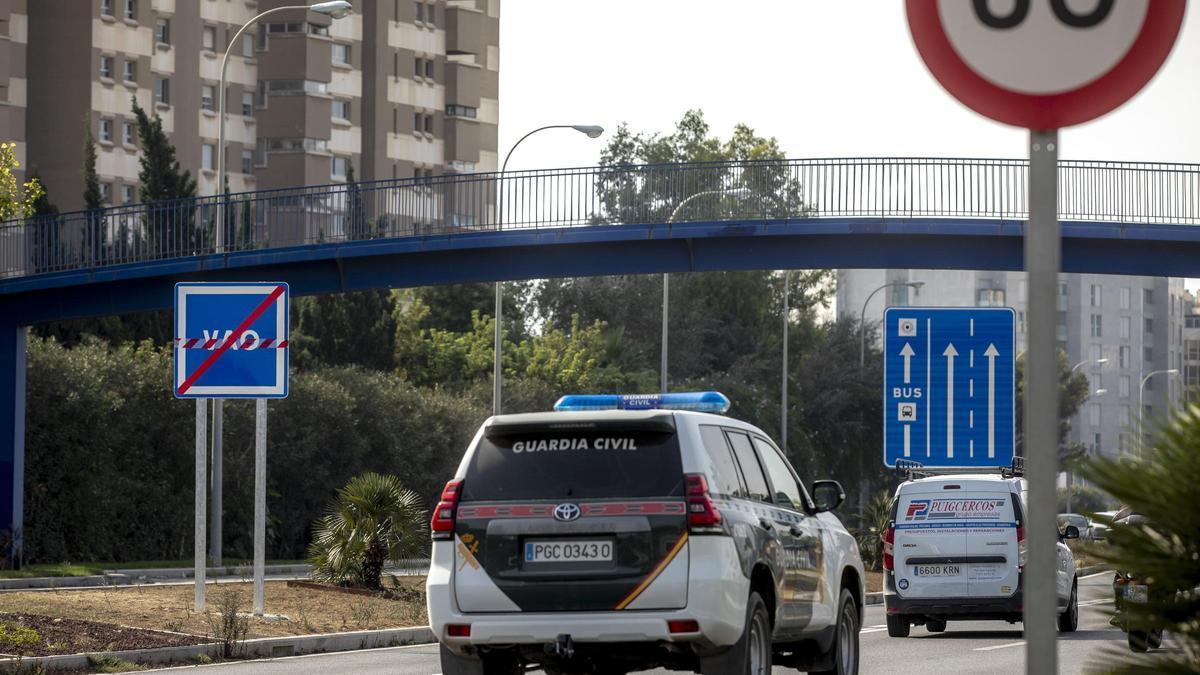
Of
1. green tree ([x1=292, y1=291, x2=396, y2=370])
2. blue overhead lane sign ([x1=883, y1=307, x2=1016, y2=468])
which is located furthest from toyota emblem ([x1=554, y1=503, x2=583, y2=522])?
green tree ([x1=292, y1=291, x2=396, y2=370])

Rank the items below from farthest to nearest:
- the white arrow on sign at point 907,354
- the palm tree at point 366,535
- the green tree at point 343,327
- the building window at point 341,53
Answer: the building window at point 341,53 < the green tree at point 343,327 < the white arrow on sign at point 907,354 < the palm tree at point 366,535

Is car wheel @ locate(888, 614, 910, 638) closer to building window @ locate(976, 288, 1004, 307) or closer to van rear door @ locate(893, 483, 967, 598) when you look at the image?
van rear door @ locate(893, 483, 967, 598)

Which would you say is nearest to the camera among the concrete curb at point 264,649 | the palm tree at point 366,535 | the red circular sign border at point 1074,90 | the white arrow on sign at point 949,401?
the red circular sign border at point 1074,90

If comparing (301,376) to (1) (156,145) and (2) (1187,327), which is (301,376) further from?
(2) (1187,327)

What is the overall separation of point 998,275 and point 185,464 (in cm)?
11367

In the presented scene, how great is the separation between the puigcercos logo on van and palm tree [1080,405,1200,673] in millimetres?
18135

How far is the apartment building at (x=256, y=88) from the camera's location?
8144 centimetres

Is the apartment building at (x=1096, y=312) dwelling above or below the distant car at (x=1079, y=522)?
above

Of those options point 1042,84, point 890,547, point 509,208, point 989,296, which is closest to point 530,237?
point 509,208

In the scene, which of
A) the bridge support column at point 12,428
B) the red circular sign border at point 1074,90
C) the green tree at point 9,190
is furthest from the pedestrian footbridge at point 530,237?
the red circular sign border at point 1074,90

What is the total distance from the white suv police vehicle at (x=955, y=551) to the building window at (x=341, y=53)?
246 feet

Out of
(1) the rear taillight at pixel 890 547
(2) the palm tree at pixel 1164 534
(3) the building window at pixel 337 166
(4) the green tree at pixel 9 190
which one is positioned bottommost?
(1) the rear taillight at pixel 890 547

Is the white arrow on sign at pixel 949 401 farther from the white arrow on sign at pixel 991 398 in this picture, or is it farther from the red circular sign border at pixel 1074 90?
the red circular sign border at pixel 1074 90

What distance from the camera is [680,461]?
1104cm
